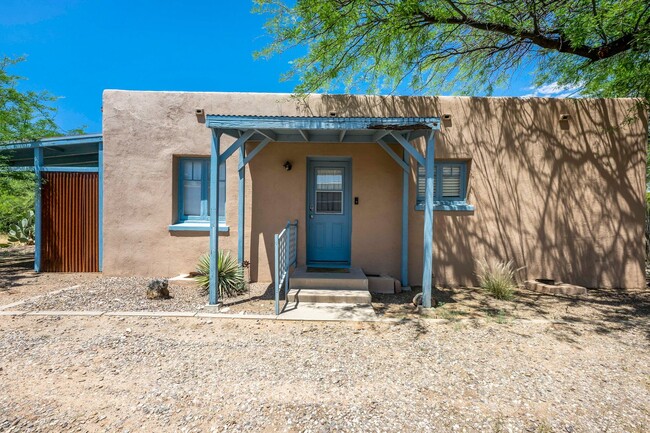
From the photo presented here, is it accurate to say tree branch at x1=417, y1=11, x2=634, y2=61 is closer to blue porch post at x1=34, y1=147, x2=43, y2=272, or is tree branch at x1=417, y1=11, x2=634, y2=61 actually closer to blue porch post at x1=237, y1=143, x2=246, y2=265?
blue porch post at x1=237, y1=143, x2=246, y2=265

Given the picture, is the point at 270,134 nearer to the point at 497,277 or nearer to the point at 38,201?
the point at 497,277

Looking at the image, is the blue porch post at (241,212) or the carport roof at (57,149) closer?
→ the blue porch post at (241,212)

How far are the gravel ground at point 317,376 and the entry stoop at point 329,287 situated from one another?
2.81 ft

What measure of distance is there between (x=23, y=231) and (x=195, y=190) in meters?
8.66

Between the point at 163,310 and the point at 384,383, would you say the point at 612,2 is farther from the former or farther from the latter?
the point at 163,310

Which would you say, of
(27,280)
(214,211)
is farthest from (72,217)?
(214,211)

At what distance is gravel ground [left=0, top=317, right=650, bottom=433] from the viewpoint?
7.55ft

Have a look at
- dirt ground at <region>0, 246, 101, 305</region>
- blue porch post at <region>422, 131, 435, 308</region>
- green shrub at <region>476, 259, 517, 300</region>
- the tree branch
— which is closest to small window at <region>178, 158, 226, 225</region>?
dirt ground at <region>0, 246, 101, 305</region>

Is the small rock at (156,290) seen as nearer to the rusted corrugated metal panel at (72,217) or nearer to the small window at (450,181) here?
the rusted corrugated metal panel at (72,217)

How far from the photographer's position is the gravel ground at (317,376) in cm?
230

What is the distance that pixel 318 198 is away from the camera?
6668mm

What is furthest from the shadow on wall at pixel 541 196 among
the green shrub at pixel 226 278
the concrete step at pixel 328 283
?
the concrete step at pixel 328 283

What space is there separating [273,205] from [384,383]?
4343mm

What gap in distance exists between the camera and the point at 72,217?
6816mm
